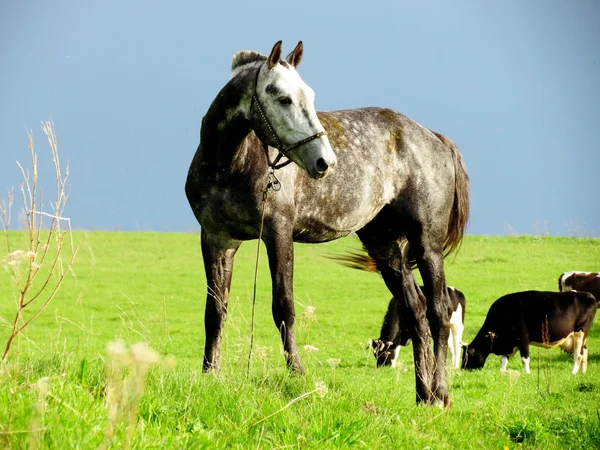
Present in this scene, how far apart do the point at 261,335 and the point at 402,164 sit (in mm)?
11431

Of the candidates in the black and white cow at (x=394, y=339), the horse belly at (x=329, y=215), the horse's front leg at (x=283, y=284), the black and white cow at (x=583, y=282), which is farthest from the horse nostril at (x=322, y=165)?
the black and white cow at (x=583, y=282)

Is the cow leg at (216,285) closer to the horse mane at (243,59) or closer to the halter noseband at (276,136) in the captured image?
the halter noseband at (276,136)

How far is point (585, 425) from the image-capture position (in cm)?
776

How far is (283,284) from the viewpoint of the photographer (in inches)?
273

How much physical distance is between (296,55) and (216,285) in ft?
7.45

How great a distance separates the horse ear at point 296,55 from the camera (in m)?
7.00

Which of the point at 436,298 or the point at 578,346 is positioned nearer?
the point at 436,298

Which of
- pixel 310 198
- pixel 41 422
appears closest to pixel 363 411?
pixel 310 198

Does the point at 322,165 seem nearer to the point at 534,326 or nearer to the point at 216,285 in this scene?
the point at 216,285

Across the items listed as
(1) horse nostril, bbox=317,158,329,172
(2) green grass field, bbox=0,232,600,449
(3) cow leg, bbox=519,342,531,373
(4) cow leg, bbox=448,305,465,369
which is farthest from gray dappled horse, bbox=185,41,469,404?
(4) cow leg, bbox=448,305,465,369

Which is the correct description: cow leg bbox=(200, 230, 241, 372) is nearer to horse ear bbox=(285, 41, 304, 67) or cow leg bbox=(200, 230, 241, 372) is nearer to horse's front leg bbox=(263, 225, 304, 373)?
horse's front leg bbox=(263, 225, 304, 373)

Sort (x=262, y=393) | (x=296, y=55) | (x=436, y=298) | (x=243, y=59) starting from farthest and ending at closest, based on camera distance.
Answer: (x=436, y=298), (x=243, y=59), (x=296, y=55), (x=262, y=393)

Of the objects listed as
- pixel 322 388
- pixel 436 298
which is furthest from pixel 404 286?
pixel 322 388

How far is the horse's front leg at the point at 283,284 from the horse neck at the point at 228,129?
0.79m
